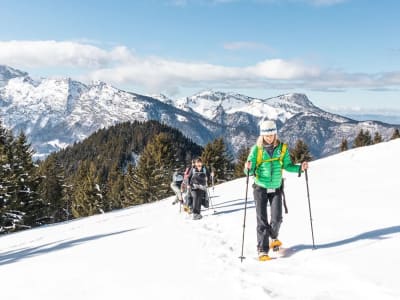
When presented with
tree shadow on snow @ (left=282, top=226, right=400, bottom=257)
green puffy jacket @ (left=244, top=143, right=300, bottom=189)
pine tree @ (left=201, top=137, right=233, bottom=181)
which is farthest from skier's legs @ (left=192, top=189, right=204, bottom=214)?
pine tree @ (left=201, top=137, right=233, bottom=181)

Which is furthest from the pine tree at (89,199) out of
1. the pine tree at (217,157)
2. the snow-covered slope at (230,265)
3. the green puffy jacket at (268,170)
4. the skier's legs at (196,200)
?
the green puffy jacket at (268,170)

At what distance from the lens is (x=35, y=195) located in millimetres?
44719

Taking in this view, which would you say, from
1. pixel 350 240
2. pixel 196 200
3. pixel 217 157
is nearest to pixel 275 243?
pixel 350 240

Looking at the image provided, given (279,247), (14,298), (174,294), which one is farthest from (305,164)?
(14,298)

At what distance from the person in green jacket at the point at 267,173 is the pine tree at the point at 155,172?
2246 inches

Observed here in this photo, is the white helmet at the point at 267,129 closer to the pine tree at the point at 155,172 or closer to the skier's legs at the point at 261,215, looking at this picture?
the skier's legs at the point at 261,215

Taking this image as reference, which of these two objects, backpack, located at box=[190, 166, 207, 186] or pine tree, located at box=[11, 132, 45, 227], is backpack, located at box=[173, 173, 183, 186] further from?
pine tree, located at box=[11, 132, 45, 227]

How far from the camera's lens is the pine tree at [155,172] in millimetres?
66000

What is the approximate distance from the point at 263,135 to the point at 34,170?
44621 millimetres

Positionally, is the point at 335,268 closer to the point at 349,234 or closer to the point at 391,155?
the point at 349,234

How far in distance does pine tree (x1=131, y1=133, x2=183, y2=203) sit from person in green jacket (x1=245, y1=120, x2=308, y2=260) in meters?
57.1

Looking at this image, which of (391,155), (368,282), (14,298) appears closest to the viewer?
(368,282)

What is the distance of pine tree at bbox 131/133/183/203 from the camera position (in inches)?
2598

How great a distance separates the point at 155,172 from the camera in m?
66.2
